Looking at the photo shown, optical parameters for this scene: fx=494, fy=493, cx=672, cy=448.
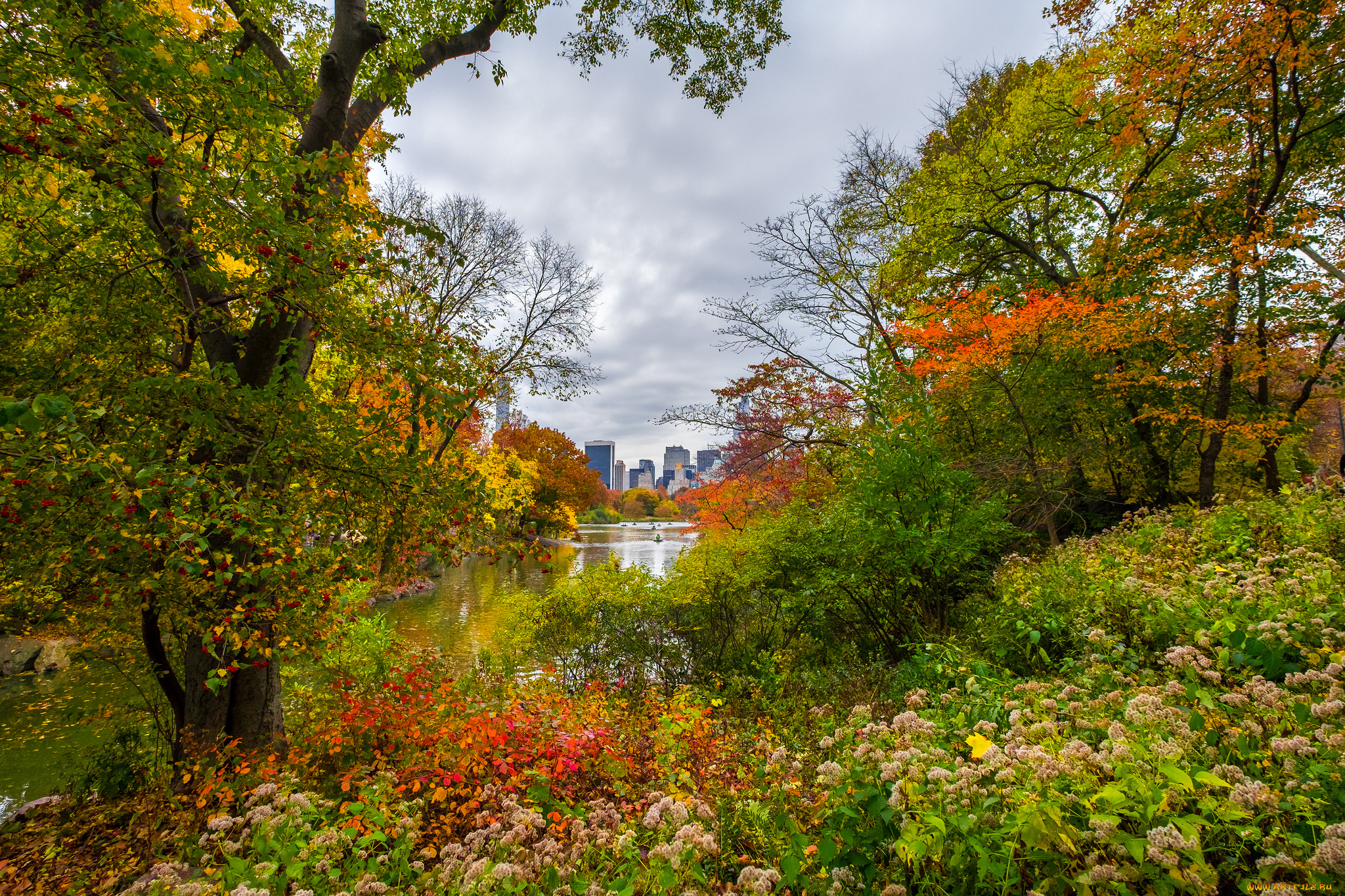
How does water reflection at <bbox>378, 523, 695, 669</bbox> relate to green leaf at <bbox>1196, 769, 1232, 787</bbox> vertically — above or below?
below

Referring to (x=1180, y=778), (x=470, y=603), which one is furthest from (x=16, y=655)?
(x=1180, y=778)

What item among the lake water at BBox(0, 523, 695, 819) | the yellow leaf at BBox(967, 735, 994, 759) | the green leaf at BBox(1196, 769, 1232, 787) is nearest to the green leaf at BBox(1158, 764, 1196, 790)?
the green leaf at BBox(1196, 769, 1232, 787)

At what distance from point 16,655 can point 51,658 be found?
41cm

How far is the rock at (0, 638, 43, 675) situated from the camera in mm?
8336

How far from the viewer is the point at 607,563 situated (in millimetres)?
8242

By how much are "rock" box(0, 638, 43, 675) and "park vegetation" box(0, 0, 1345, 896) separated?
5.57 metres

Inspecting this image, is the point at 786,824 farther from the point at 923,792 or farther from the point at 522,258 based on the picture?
the point at 522,258

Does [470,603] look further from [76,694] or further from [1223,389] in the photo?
[1223,389]

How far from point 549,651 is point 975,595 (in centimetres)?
589

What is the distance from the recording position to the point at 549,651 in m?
7.50

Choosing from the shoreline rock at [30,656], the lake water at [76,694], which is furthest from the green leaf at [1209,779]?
the shoreline rock at [30,656]

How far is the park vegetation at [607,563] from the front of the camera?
193 centimetres

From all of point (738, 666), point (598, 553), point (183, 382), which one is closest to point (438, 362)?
point (183, 382)

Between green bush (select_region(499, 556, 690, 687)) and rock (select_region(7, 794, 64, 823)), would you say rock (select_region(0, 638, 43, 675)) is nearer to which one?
rock (select_region(7, 794, 64, 823))
